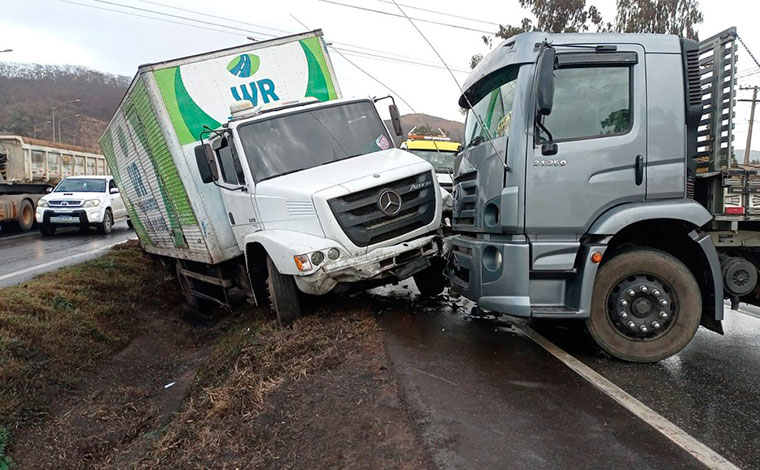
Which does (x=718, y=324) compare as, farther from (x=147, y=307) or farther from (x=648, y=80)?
(x=147, y=307)

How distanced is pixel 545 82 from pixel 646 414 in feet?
8.03

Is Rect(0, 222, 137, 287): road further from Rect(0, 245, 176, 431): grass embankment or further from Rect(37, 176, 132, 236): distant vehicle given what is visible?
Rect(0, 245, 176, 431): grass embankment

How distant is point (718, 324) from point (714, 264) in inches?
21.6

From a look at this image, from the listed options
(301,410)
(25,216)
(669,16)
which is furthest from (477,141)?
(669,16)

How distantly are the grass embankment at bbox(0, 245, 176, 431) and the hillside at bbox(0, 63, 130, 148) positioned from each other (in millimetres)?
73701

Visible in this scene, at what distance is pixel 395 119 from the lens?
269 inches

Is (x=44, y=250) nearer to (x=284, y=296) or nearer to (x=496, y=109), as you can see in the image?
(x=284, y=296)

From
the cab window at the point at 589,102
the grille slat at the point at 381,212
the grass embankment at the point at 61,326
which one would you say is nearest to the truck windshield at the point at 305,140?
the grille slat at the point at 381,212

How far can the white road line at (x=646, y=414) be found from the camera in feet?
10.3

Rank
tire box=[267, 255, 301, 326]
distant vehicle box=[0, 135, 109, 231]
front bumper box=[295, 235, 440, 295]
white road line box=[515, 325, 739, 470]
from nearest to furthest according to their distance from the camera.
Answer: white road line box=[515, 325, 739, 470]
front bumper box=[295, 235, 440, 295]
tire box=[267, 255, 301, 326]
distant vehicle box=[0, 135, 109, 231]

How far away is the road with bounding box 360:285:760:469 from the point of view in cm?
317

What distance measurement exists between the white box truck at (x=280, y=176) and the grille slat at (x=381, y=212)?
1cm

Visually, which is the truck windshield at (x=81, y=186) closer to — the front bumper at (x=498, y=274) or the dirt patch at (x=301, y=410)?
the dirt patch at (x=301, y=410)

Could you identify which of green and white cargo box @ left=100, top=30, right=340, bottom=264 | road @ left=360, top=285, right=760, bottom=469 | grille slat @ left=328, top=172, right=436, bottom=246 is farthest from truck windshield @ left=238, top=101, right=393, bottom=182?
road @ left=360, top=285, right=760, bottom=469
